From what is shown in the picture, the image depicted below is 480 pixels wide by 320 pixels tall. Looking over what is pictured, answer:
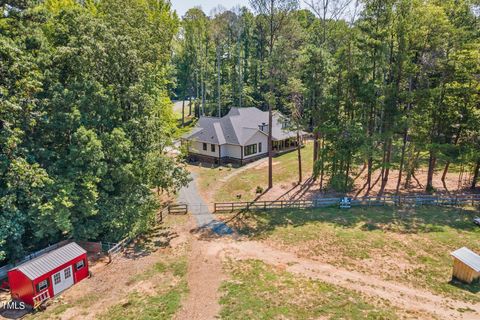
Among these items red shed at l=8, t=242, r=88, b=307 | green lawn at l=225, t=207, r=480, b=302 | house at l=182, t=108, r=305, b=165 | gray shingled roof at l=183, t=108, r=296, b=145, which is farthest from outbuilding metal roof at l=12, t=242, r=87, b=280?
gray shingled roof at l=183, t=108, r=296, b=145

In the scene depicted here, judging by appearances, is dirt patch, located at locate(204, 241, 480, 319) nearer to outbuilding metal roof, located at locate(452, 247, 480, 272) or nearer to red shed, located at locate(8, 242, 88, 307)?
outbuilding metal roof, located at locate(452, 247, 480, 272)

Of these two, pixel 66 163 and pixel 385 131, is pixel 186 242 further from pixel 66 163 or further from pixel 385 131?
pixel 385 131

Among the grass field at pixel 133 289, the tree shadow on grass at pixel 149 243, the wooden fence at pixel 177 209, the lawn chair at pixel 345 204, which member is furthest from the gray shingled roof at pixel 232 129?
the grass field at pixel 133 289

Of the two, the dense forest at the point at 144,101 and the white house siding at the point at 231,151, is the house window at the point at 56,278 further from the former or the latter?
the white house siding at the point at 231,151

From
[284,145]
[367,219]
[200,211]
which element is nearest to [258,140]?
[284,145]

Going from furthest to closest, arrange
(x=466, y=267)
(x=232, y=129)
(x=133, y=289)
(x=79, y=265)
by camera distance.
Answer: (x=232, y=129) < (x=79, y=265) < (x=133, y=289) < (x=466, y=267)

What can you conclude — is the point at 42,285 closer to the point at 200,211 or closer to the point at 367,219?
the point at 200,211
